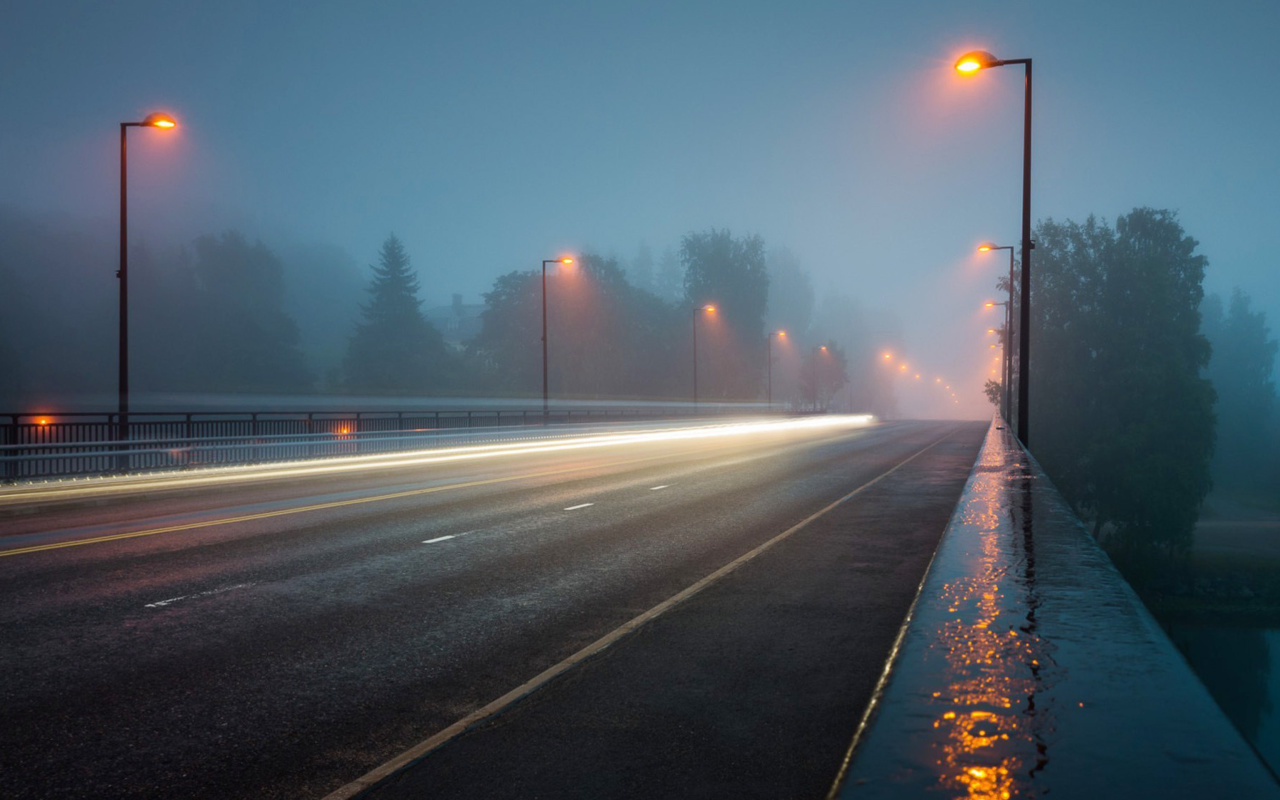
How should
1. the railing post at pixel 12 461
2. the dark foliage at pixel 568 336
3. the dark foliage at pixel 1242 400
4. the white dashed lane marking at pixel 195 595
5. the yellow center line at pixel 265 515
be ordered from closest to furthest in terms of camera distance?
the white dashed lane marking at pixel 195 595, the yellow center line at pixel 265 515, the railing post at pixel 12 461, the dark foliage at pixel 568 336, the dark foliage at pixel 1242 400

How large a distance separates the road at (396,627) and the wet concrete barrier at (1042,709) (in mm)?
1065

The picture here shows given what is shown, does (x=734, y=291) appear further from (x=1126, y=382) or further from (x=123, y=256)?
(x=123, y=256)

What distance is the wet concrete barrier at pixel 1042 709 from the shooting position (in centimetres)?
199

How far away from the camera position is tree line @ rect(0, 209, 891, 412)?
7412 cm

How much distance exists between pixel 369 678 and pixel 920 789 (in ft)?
14.7

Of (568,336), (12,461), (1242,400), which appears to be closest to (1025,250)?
(12,461)

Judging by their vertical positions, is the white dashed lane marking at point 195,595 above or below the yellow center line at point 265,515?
above

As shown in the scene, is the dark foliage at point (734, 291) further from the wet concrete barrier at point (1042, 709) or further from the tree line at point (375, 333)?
the wet concrete barrier at point (1042, 709)

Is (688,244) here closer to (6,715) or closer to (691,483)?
(691,483)

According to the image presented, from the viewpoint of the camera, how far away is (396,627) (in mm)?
7043

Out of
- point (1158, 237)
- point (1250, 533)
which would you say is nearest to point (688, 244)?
point (1158, 237)

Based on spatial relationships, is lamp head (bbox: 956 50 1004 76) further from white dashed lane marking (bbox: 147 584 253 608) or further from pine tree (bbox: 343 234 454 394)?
pine tree (bbox: 343 234 454 394)

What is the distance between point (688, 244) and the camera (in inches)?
4744

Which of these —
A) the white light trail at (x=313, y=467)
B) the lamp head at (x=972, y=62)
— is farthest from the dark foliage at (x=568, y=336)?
the lamp head at (x=972, y=62)
